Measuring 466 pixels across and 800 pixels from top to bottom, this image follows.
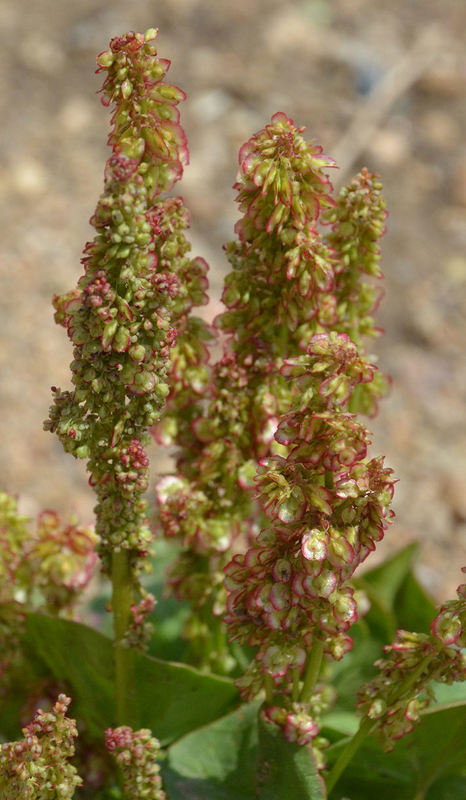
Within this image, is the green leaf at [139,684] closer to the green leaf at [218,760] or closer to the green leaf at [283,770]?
the green leaf at [218,760]

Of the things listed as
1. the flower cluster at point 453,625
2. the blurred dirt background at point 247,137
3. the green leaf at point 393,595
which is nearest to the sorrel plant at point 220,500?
the flower cluster at point 453,625

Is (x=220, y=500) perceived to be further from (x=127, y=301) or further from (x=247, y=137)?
(x=247, y=137)

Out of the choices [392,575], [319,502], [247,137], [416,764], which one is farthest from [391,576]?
[247,137]

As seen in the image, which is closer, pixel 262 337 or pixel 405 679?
pixel 405 679

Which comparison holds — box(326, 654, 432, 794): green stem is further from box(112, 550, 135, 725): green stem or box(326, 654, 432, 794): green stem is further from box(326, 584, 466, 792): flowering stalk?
box(112, 550, 135, 725): green stem

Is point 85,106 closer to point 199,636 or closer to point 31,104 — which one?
point 31,104

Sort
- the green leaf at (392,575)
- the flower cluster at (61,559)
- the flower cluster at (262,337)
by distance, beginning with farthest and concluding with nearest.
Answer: the green leaf at (392,575)
the flower cluster at (61,559)
the flower cluster at (262,337)
